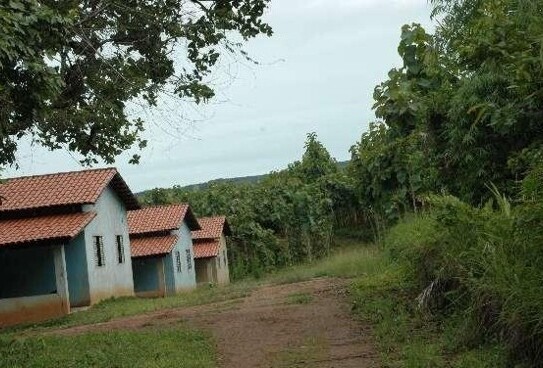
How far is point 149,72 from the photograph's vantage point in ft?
36.6

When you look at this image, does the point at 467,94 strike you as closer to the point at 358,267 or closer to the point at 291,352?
the point at 291,352

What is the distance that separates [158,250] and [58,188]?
7.63m

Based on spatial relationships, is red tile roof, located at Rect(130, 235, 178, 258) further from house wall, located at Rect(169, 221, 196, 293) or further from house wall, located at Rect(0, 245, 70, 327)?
house wall, located at Rect(0, 245, 70, 327)

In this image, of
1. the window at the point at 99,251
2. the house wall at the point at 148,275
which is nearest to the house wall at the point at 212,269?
the house wall at the point at 148,275

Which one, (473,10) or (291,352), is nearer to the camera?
(291,352)

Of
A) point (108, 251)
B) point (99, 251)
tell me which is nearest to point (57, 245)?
point (99, 251)

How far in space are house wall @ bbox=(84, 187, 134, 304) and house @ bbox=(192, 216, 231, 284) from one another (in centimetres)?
1274

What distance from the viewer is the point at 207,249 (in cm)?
4206

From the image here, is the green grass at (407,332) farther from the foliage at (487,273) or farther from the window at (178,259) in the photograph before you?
the window at (178,259)

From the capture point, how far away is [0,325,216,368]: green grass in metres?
8.91

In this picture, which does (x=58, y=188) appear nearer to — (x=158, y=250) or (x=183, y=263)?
(x=158, y=250)

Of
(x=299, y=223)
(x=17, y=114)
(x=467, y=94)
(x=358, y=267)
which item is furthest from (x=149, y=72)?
(x=299, y=223)

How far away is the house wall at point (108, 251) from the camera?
23844mm

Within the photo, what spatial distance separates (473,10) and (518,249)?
585 cm
